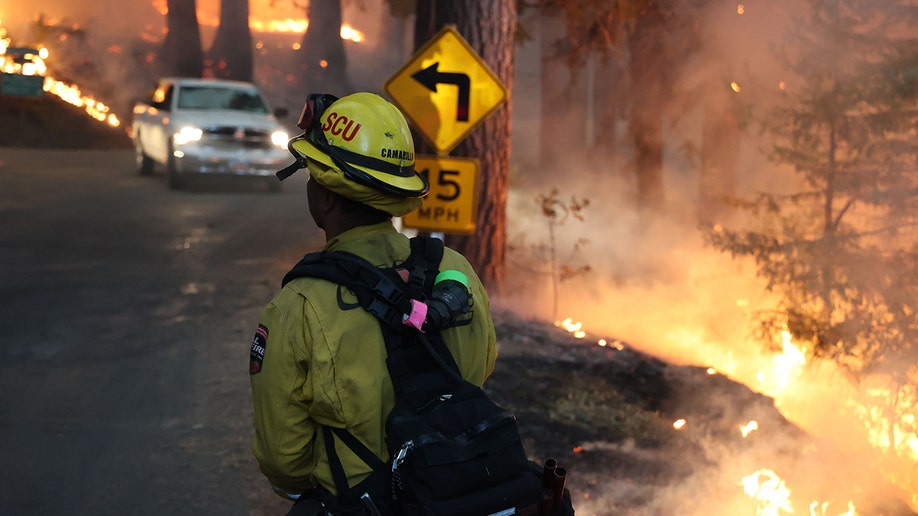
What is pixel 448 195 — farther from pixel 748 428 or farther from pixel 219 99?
pixel 219 99

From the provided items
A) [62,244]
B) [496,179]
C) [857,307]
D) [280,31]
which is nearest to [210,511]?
[496,179]

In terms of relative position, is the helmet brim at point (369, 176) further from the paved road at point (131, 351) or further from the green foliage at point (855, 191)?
the green foliage at point (855, 191)

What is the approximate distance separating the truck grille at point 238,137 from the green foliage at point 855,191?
908 cm

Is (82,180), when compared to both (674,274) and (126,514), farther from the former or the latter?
(126,514)

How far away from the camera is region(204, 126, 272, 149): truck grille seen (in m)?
17.1

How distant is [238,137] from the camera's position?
17.3m

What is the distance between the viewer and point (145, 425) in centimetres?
571

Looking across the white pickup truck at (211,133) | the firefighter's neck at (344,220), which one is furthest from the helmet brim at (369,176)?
the white pickup truck at (211,133)

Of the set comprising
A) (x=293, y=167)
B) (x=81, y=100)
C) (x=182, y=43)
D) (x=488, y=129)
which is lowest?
(x=81, y=100)

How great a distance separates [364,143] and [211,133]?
15.3 m

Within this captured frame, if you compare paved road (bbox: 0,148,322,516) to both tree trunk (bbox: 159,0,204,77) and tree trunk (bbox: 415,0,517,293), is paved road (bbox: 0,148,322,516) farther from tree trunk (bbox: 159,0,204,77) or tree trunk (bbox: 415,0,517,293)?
tree trunk (bbox: 159,0,204,77)

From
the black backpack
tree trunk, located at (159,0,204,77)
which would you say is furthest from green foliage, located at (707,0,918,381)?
tree trunk, located at (159,0,204,77)

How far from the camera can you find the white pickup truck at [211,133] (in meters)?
17.0

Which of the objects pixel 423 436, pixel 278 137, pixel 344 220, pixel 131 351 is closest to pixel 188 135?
pixel 278 137
